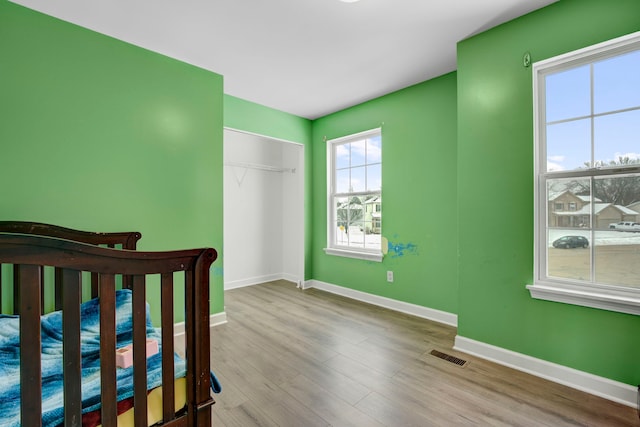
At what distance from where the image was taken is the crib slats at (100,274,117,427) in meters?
0.88

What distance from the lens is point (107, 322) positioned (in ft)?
2.91

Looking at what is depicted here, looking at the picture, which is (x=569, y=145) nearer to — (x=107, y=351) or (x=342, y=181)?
(x=342, y=181)

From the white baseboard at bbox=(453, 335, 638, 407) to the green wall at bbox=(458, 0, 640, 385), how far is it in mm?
41

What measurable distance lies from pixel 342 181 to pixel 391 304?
5.78ft

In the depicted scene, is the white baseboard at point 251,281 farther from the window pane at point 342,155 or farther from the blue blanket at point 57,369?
the blue blanket at point 57,369

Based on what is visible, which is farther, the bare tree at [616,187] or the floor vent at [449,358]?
the floor vent at [449,358]

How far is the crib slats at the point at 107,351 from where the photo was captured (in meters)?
0.88

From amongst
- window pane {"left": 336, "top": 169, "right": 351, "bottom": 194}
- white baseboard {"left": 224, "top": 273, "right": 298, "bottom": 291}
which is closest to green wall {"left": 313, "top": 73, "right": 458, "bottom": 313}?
window pane {"left": 336, "top": 169, "right": 351, "bottom": 194}

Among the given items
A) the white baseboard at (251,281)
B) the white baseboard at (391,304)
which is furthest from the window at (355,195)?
the white baseboard at (251,281)

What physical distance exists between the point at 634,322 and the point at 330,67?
2.93m

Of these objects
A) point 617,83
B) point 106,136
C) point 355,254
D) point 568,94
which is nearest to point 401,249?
point 355,254

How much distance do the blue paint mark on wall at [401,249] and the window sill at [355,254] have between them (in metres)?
0.15

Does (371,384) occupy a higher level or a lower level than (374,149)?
lower

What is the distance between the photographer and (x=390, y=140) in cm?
340
